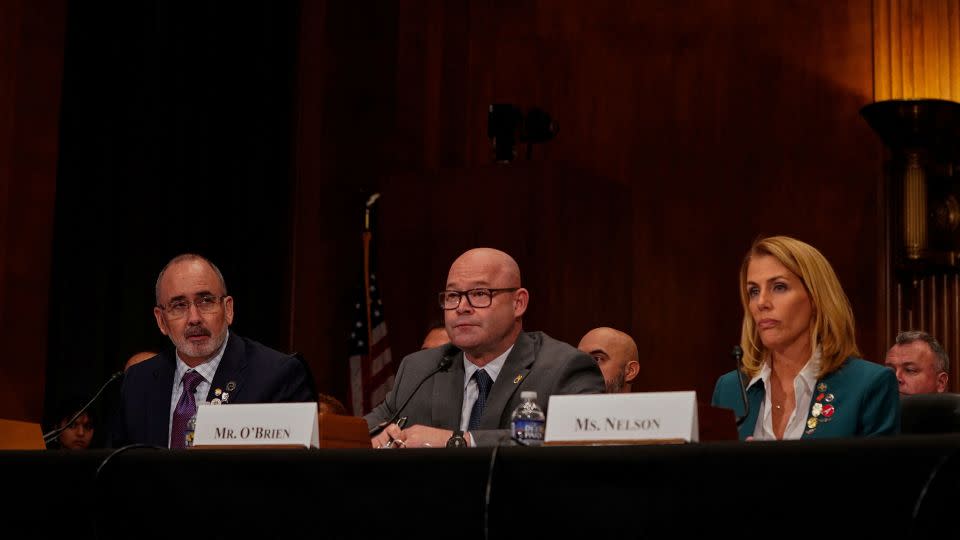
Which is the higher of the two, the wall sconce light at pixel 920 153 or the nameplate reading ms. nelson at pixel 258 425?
the wall sconce light at pixel 920 153

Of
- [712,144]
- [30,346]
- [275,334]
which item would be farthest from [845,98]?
[30,346]

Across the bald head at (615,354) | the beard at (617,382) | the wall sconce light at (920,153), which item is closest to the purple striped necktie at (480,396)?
the beard at (617,382)

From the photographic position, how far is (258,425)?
262 cm

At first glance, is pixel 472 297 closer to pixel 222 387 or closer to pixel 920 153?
pixel 222 387

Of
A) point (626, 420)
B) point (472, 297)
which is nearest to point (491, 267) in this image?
point (472, 297)

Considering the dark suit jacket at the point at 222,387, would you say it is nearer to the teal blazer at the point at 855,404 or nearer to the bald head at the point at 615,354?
the teal blazer at the point at 855,404

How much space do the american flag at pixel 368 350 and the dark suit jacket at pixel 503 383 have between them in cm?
273

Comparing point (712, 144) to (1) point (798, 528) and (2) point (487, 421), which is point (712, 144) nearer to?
(2) point (487, 421)

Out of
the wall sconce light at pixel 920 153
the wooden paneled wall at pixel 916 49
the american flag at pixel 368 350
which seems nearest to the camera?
the wall sconce light at pixel 920 153

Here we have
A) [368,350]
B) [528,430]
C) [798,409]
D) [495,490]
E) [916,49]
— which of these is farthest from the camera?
[368,350]

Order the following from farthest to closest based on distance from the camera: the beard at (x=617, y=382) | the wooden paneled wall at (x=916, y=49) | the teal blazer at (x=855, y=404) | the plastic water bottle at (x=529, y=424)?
the wooden paneled wall at (x=916, y=49) < the beard at (x=617, y=382) < the teal blazer at (x=855, y=404) < the plastic water bottle at (x=529, y=424)

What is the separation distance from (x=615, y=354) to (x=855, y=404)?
2287mm

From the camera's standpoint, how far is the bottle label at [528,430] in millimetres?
2801

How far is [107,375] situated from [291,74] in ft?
6.41
